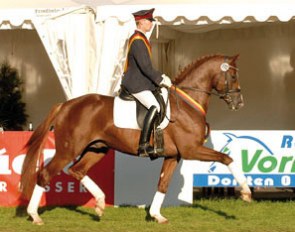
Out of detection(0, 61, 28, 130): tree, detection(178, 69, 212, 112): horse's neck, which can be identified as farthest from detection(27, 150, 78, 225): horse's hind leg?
detection(0, 61, 28, 130): tree

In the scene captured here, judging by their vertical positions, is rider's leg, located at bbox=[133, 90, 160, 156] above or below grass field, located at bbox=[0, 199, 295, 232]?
above

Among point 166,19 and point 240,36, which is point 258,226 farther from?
point 240,36

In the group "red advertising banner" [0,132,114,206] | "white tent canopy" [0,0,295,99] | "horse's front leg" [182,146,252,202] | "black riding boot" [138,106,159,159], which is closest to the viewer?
"horse's front leg" [182,146,252,202]

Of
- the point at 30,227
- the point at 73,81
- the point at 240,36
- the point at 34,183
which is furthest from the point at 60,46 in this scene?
Result: the point at 240,36

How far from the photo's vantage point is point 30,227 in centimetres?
919

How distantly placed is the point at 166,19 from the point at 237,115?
4.93 m

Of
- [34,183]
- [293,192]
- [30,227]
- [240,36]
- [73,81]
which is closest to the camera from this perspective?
[30,227]

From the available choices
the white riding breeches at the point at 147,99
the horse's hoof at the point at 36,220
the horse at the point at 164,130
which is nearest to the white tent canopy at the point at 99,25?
the horse at the point at 164,130

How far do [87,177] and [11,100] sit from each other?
21.8 ft

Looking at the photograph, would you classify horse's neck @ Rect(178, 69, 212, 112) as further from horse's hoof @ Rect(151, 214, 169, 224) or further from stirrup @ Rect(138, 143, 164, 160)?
horse's hoof @ Rect(151, 214, 169, 224)

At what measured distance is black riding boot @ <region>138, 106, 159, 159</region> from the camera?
9.19 m

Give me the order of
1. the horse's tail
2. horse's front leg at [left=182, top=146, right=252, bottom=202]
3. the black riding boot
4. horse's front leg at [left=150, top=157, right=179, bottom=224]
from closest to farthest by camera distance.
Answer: horse's front leg at [left=182, top=146, right=252, bottom=202]
the black riding boot
horse's front leg at [left=150, top=157, right=179, bottom=224]
the horse's tail

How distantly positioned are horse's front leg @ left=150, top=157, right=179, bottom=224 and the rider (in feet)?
1.18

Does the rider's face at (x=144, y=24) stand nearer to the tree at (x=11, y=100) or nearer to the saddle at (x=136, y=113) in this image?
the saddle at (x=136, y=113)
